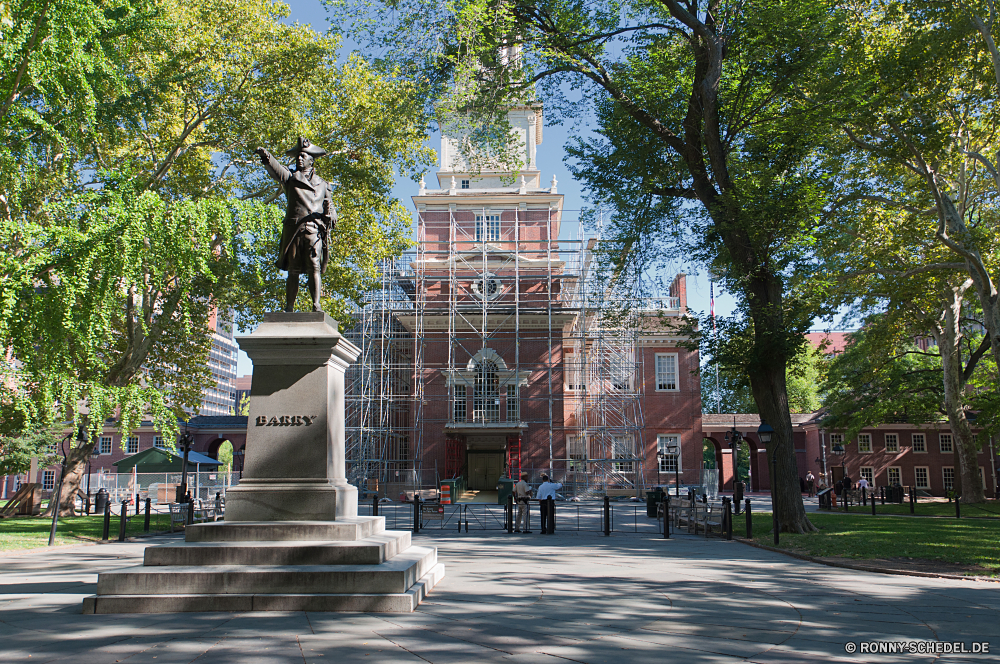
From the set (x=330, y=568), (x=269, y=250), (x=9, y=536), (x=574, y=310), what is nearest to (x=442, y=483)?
(x=574, y=310)

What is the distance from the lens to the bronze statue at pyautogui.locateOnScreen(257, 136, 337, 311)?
8875mm

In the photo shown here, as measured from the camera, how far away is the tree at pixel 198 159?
1280 centimetres

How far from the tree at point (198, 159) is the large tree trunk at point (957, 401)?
23.3 m

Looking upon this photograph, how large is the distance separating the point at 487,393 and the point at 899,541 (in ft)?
80.8

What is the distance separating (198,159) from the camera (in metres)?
22.3

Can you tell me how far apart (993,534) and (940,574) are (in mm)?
6780

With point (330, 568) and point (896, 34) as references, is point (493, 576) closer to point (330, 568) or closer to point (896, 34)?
point (330, 568)

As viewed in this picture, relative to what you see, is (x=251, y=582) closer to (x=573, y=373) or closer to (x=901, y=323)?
(x=901, y=323)

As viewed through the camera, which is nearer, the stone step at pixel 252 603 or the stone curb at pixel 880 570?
the stone step at pixel 252 603

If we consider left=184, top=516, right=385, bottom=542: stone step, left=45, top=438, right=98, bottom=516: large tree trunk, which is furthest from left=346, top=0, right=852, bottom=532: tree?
left=45, top=438, right=98, bottom=516: large tree trunk

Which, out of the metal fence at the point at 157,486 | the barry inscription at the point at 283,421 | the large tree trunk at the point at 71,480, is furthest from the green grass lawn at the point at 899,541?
the metal fence at the point at 157,486

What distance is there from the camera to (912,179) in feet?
83.6

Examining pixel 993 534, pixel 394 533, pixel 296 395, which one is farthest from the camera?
pixel 993 534

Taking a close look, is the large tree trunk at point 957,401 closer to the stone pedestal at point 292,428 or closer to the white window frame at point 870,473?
the white window frame at point 870,473
